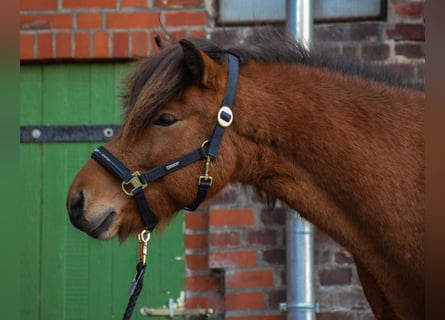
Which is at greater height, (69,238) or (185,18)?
(185,18)

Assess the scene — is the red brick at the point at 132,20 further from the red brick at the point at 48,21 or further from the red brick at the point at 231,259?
the red brick at the point at 231,259

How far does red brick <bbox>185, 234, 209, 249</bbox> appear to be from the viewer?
3916mm

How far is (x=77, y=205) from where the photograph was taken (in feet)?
8.27

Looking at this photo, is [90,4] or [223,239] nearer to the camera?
[223,239]

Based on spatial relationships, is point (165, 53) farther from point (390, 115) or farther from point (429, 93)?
point (429, 93)

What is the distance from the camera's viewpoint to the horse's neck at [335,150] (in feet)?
8.30

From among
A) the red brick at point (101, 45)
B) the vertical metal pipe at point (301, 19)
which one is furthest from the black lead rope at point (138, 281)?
the red brick at point (101, 45)

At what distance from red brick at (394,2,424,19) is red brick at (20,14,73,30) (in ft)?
5.85

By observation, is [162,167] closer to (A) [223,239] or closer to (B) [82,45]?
(A) [223,239]

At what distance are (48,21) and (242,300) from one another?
1863 millimetres

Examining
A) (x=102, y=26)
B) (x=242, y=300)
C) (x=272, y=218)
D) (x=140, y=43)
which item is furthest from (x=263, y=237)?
(x=102, y=26)

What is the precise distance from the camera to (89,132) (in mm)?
4062

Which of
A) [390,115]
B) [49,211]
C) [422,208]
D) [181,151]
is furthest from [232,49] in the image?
[49,211]

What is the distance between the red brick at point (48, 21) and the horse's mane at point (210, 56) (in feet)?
4.74
